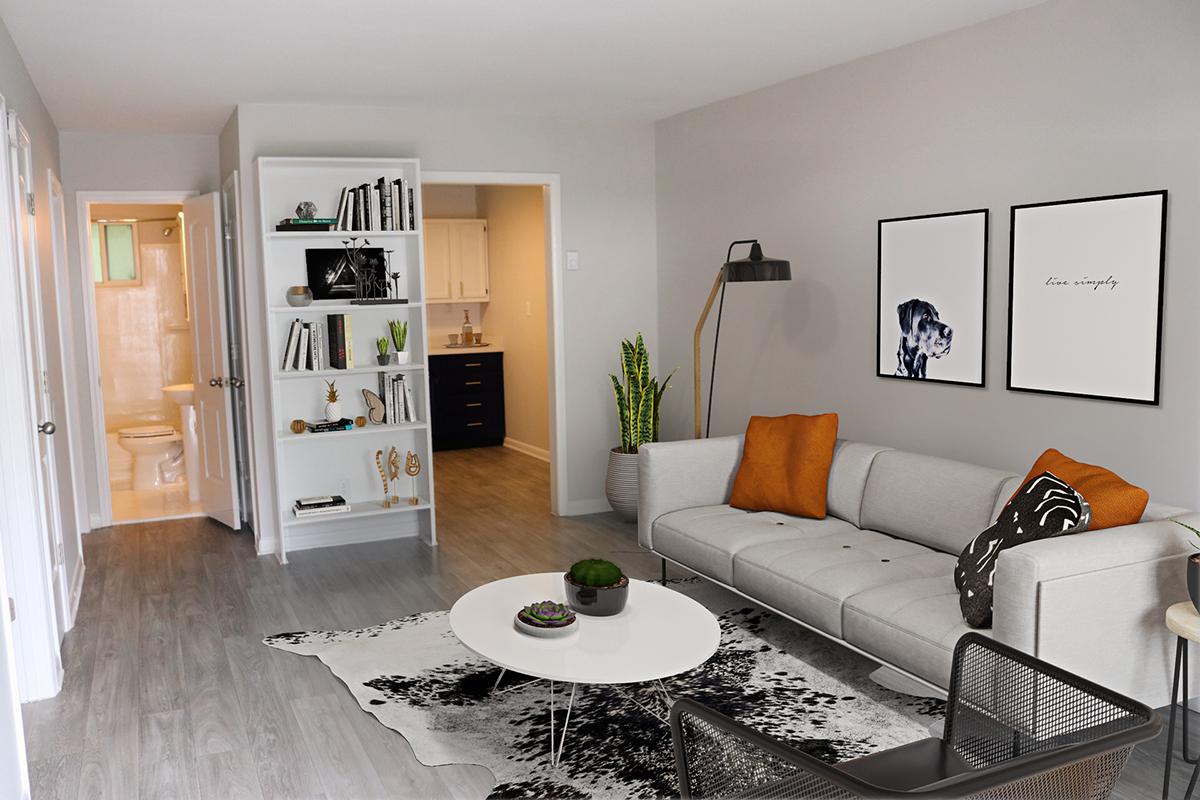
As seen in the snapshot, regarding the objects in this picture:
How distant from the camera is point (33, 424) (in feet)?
12.4

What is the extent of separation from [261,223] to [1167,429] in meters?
4.31

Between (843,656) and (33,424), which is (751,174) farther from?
(33,424)

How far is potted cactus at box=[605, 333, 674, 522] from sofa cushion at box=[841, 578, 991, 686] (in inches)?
102

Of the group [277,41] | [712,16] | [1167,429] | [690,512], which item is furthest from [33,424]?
[1167,429]

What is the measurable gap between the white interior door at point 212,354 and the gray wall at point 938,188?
2750mm

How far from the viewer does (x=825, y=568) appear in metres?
3.61

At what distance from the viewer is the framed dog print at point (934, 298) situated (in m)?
4.08

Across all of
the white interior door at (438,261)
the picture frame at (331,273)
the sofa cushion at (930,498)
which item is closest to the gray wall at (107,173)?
the picture frame at (331,273)

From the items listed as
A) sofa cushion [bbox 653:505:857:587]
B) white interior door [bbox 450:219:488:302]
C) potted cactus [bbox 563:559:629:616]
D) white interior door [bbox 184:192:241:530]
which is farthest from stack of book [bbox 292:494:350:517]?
white interior door [bbox 450:219:488:302]

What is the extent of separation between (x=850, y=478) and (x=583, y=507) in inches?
96.6

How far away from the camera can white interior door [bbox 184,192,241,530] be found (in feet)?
19.5

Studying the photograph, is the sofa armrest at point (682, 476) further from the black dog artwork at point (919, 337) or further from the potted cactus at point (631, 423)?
the potted cactus at point (631, 423)

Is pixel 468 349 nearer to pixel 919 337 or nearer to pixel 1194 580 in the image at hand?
pixel 919 337

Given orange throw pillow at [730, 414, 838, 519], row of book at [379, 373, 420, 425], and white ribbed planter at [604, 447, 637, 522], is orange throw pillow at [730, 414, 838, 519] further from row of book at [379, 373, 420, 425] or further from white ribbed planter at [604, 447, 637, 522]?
row of book at [379, 373, 420, 425]
